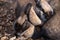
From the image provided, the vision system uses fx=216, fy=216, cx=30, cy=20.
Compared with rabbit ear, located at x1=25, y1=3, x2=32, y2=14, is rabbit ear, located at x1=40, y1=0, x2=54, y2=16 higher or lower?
higher

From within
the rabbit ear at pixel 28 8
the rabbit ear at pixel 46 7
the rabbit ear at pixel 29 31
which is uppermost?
the rabbit ear at pixel 46 7

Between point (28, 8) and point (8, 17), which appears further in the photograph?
point (8, 17)

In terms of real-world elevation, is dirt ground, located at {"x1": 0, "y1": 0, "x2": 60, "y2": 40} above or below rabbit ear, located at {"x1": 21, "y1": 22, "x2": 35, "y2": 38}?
above

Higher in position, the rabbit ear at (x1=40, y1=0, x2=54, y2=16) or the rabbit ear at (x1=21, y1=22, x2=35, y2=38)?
the rabbit ear at (x1=40, y1=0, x2=54, y2=16)

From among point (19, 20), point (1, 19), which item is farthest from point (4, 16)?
point (19, 20)

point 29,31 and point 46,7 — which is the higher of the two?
point 46,7

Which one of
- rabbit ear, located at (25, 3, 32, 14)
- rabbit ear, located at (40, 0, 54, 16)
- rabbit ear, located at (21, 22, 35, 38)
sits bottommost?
rabbit ear, located at (21, 22, 35, 38)

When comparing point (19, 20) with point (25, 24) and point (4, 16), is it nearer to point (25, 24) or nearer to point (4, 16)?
point (25, 24)

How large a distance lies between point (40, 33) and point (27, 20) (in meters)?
0.12

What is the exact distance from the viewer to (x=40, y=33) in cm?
118

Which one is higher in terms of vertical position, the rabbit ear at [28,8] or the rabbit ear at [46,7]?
the rabbit ear at [46,7]

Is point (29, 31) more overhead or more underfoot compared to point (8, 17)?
more underfoot

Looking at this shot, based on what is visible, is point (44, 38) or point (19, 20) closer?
point (19, 20)

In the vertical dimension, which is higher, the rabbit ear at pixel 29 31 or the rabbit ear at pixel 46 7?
the rabbit ear at pixel 46 7
